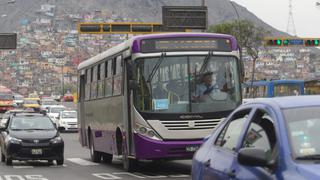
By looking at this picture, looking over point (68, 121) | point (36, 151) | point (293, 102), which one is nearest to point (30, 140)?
point (36, 151)

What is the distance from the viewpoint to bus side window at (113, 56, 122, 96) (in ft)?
57.7

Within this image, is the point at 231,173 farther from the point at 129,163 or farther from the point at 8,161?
the point at 8,161

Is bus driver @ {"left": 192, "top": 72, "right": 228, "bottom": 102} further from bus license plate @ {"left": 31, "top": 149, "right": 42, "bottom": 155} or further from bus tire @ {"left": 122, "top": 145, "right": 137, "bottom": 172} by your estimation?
bus license plate @ {"left": 31, "top": 149, "right": 42, "bottom": 155}

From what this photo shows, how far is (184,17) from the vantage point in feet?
175

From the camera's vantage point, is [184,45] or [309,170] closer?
[309,170]

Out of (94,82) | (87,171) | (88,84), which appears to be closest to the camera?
(87,171)

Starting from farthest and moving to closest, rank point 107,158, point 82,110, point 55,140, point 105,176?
point 82,110 < point 107,158 < point 55,140 < point 105,176

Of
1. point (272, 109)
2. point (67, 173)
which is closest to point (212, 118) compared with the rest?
point (67, 173)

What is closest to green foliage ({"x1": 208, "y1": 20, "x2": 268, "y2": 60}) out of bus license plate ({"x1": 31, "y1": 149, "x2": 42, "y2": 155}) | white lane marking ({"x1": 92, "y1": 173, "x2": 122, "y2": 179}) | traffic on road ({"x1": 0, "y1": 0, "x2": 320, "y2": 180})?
traffic on road ({"x1": 0, "y1": 0, "x2": 320, "y2": 180})

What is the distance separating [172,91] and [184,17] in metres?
37.4

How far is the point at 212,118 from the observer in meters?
16.3

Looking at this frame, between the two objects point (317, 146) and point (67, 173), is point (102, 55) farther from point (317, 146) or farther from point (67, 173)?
point (317, 146)

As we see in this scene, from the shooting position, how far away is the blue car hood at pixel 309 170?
5301 mm

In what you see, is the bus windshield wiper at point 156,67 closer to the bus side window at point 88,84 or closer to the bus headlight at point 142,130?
the bus headlight at point 142,130
